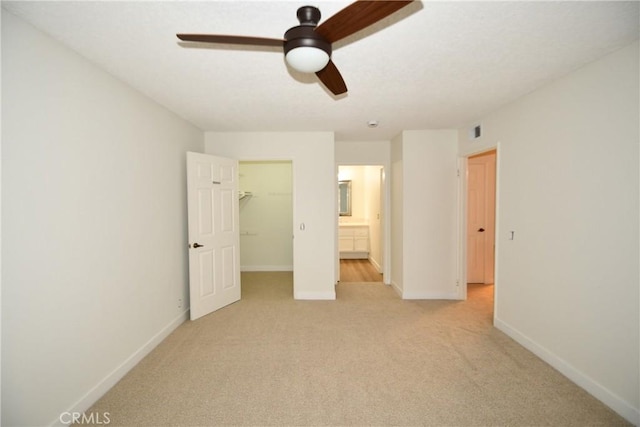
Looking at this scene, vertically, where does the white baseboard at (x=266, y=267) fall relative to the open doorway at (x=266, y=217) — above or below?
below

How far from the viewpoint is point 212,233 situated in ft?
11.6

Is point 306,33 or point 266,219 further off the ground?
point 306,33

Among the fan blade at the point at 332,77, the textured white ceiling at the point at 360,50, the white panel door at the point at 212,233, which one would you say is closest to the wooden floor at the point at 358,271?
the white panel door at the point at 212,233

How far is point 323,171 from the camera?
13.1ft

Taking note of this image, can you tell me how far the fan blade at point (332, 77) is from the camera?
153 centimetres

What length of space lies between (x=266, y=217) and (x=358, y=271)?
2242 mm

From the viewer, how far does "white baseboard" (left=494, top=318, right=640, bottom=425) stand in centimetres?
179

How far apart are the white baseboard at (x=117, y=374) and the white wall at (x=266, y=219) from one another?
9.26 ft

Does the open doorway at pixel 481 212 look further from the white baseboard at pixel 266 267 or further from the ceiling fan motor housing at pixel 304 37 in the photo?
the ceiling fan motor housing at pixel 304 37

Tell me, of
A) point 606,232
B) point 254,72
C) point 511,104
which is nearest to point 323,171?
point 254,72

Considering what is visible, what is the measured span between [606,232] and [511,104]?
5.02ft

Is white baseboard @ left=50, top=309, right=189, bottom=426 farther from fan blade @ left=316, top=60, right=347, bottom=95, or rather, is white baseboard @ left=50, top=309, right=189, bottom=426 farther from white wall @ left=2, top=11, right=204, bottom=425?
fan blade @ left=316, top=60, right=347, bottom=95

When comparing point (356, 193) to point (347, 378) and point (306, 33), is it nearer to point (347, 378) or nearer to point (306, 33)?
point (347, 378)

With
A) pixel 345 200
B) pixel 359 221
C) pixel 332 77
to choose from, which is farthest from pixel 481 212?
pixel 332 77
